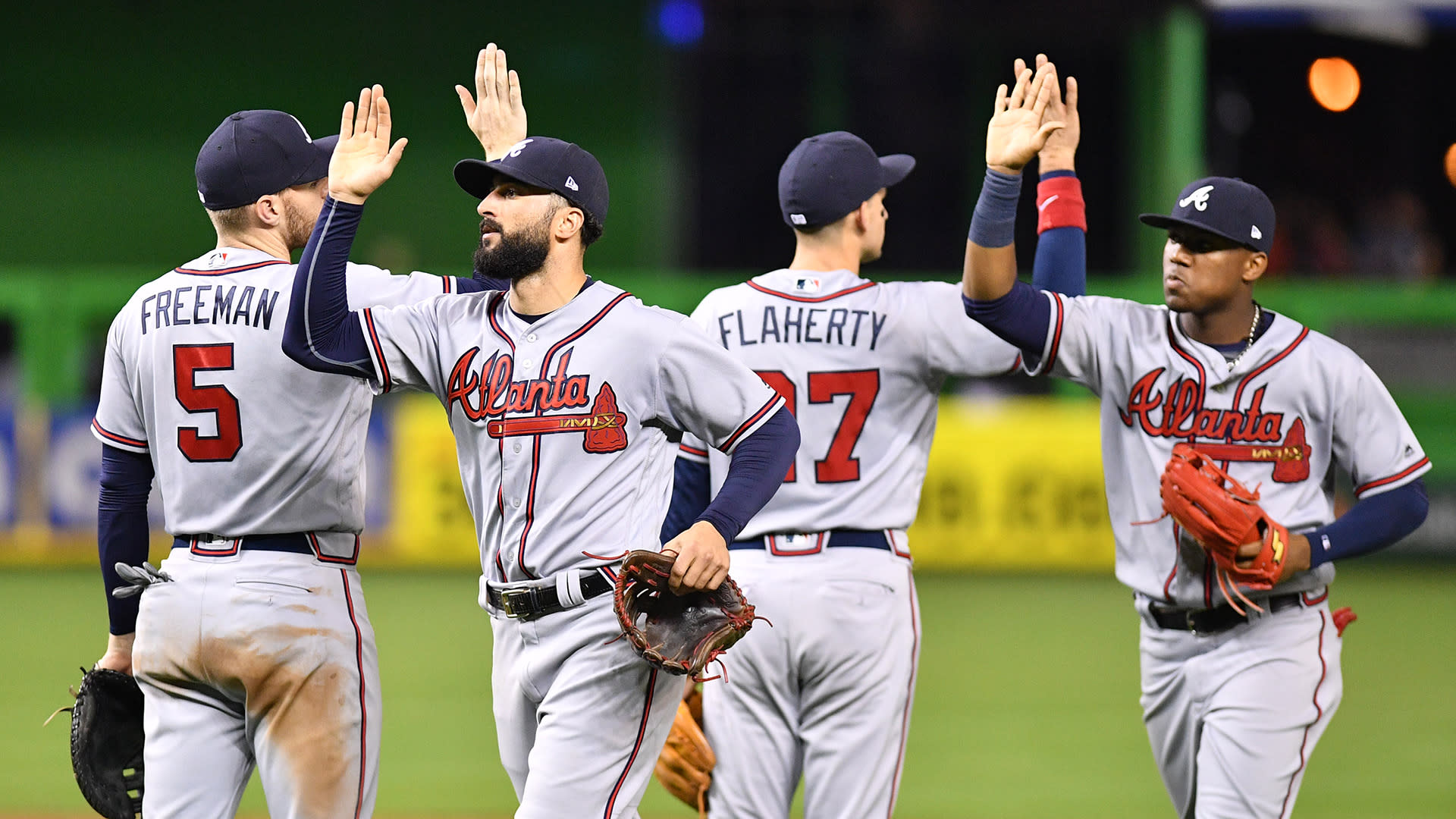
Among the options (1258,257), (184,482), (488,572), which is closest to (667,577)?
(488,572)

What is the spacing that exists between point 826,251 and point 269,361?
1.76 m

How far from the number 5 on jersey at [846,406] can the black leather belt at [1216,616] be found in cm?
99

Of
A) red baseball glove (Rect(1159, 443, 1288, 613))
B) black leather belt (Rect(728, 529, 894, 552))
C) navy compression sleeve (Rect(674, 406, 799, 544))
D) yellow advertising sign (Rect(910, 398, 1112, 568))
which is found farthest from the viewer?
yellow advertising sign (Rect(910, 398, 1112, 568))

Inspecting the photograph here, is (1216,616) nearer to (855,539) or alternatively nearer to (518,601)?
(855,539)

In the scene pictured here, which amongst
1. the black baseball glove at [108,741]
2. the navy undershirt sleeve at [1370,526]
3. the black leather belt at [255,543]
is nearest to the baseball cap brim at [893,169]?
the navy undershirt sleeve at [1370,526]

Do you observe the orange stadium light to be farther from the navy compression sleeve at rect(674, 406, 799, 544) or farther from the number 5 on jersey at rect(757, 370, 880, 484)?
the navy compression sleeve at rect(674, 406, 799, 544)

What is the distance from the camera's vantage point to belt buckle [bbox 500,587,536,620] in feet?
13.1

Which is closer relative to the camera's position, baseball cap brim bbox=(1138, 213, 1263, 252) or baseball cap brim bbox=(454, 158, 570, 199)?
baseball cap brim bbox=(454, 158, 570, 199)

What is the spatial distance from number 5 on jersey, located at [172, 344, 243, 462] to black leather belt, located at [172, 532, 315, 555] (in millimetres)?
208

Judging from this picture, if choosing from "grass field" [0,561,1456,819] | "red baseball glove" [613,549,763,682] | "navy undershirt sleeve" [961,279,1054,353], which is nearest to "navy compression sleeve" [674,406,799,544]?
"red baseball glove" [613,549,763,682]

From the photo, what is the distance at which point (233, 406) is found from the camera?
166 inches

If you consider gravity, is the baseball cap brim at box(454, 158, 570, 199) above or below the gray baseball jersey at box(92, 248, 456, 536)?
above

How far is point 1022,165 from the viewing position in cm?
454

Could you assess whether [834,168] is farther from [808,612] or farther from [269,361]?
[269,361]
